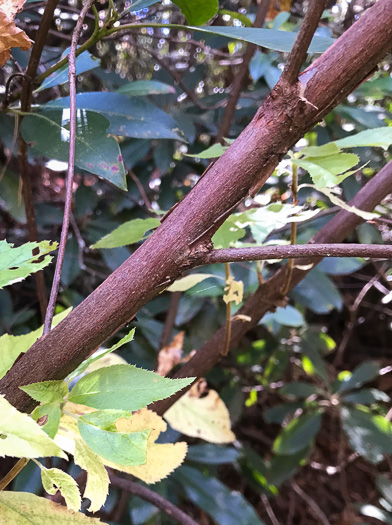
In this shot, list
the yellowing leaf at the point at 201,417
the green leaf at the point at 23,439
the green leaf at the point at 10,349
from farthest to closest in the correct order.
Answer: the yellowing leaf at the point at 201,417 → the green leaf at the point at 10,349 → the green leaf at the point at 23,439

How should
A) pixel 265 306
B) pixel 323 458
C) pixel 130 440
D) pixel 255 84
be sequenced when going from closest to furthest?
1. pixel 130 440
2. pixel 265 306
3. pixel 255 84
4. pixel 323 458

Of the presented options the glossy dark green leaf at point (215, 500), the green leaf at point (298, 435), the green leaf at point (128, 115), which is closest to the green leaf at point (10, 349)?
the green leaf at point (128, 115)

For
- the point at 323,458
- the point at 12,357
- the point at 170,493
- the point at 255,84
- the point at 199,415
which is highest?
the point at 12,357

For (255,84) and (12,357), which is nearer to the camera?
(12,357)

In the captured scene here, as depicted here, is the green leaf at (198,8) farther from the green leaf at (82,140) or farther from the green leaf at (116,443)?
the green leaf at (116,443)

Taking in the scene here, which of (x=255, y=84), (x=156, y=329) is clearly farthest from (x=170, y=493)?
(x=255, y=84)

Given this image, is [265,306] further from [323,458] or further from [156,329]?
[323,458]

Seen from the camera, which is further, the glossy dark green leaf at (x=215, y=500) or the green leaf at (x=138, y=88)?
the glossy dark green leaf at (x=215, y=500)

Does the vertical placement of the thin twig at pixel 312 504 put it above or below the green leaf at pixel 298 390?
below
